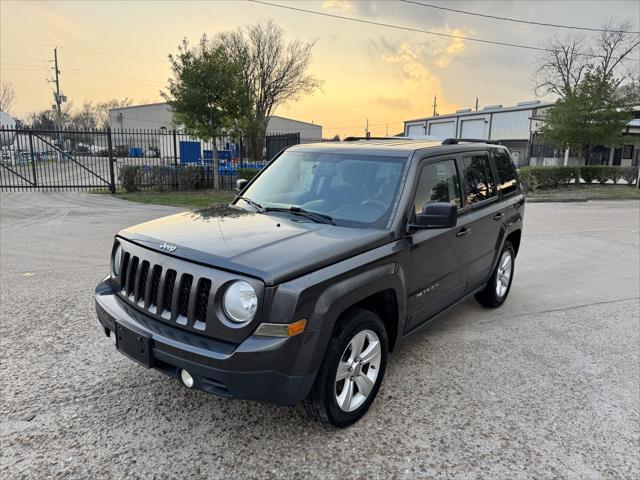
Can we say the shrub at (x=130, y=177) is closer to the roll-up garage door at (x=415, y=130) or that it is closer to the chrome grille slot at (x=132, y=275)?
the chrome grille slot at (x=132, y=275)

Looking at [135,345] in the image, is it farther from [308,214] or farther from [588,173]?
[588,173]

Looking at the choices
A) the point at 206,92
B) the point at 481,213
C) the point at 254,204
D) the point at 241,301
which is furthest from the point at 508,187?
the point at 206,92

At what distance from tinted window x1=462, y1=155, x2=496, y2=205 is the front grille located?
267 centimetres

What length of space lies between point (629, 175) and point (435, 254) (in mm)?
24661

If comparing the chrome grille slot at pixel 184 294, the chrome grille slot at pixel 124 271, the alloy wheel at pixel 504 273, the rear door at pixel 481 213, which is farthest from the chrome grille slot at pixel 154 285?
the alloy wheel at pixel 504 273

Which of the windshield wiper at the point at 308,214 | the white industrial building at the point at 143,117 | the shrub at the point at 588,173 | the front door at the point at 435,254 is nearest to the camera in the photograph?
the windshield wiper at the point at 308,214

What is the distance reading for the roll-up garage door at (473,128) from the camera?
52.6 metres

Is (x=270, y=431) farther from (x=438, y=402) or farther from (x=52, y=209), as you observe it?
(x=52, y=209)

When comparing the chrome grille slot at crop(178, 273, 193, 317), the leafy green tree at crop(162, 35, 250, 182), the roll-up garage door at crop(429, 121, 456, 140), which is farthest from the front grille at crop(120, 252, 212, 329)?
the roll-up garage door at crop(429, 121, 456, 140)

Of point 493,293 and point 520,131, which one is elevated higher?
point 520,131

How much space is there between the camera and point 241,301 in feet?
8.12

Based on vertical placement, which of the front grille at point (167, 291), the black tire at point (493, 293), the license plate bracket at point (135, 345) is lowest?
the black tire at point (493, 293)

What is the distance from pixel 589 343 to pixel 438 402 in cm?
208

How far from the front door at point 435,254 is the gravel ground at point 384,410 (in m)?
0.57
